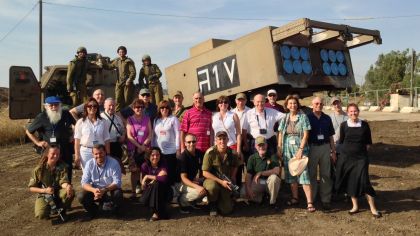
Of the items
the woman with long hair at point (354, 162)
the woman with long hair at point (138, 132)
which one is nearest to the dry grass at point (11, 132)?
the woman with long hair at point (138, 132)

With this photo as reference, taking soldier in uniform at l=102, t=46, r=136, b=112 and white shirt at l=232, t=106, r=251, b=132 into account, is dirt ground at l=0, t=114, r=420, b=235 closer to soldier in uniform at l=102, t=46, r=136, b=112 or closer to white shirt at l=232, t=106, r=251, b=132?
white shirt at l=232, t=106, r=251, b=132

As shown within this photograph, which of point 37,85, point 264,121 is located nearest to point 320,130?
point 264,121

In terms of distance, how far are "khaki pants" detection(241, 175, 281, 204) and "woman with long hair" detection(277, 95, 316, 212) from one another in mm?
217

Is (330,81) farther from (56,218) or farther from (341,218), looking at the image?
(56,218)

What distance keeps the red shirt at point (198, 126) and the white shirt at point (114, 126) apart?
0.91 metres

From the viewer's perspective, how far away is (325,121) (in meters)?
6.20

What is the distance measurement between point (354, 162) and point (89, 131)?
360 centimetres

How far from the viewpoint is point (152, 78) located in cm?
939

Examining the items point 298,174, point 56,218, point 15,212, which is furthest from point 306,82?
point 15,212

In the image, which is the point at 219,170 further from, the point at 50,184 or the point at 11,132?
the point at 11,132

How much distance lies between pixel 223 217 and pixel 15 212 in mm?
3085

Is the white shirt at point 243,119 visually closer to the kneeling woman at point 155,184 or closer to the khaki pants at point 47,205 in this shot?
the kneeling woman at point 155,184

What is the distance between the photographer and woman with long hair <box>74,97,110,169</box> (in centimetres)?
615

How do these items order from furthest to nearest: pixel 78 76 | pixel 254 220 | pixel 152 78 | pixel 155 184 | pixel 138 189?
1. pixel 78 76
2. pixel 152 78
3. pixel 138 189
4. pixel 155 184
5. pixel 254 220
